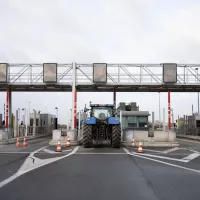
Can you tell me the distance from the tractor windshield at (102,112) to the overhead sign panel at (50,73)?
392 inches

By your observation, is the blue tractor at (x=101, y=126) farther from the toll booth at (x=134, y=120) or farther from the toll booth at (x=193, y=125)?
the toll booth at (x=193, y=125)

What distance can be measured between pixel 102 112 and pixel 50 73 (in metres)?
10.8

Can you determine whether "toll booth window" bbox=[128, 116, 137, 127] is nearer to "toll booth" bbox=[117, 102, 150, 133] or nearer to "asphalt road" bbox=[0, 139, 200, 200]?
"toll booth" bbox=[117, 102, 150, 133]

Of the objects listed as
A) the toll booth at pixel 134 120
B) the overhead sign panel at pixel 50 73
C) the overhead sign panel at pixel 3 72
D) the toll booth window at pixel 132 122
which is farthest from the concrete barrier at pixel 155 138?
the overhead sign panel at pixel 3 72

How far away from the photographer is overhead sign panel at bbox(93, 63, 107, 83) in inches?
1188

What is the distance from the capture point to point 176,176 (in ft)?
31.0

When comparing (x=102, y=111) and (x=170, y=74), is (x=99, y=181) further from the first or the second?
(x=170, y=74)

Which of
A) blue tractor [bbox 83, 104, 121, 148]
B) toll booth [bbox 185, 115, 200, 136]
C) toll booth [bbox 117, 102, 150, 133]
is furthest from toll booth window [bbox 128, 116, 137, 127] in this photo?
toll booth [bbox 185, 115, 200, 136]

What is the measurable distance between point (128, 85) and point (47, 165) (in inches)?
786

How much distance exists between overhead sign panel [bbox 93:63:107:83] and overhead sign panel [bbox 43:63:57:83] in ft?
13.1

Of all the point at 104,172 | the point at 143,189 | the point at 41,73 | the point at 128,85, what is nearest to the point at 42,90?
the point at 41,73

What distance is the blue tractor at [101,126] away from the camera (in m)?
19.8

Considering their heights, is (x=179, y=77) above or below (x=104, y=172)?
above

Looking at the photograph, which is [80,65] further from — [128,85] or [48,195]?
[48,195]
